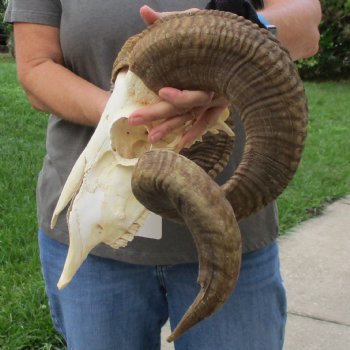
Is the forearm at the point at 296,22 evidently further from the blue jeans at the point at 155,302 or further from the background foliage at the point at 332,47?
the background foliage at the point at 332,47

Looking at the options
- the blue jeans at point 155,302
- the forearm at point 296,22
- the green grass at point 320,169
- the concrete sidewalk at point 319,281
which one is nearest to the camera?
the forearm at point 296,22

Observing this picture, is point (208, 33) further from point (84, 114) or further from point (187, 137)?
point (84, 114)

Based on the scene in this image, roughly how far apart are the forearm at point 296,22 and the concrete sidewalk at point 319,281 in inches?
106

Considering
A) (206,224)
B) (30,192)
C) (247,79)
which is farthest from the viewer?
(30,192)

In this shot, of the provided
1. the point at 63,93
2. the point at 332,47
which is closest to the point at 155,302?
the point at 63,93

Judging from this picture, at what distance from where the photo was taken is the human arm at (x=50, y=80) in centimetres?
226

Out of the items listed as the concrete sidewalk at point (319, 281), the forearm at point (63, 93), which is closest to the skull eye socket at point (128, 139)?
the forearm at point (63, 93)

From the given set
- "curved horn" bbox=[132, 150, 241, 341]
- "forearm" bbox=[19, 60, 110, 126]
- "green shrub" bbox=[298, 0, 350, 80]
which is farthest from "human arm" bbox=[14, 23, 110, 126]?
"green shrub" bbox=[298, 0, 350, 80]

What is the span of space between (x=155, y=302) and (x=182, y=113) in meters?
0.94

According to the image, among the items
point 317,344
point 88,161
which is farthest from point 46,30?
point 317,344

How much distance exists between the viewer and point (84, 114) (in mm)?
2262

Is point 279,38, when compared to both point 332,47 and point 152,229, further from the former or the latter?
point 332,47

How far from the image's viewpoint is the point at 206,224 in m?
1.52

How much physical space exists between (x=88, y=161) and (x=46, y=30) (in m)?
0.68
